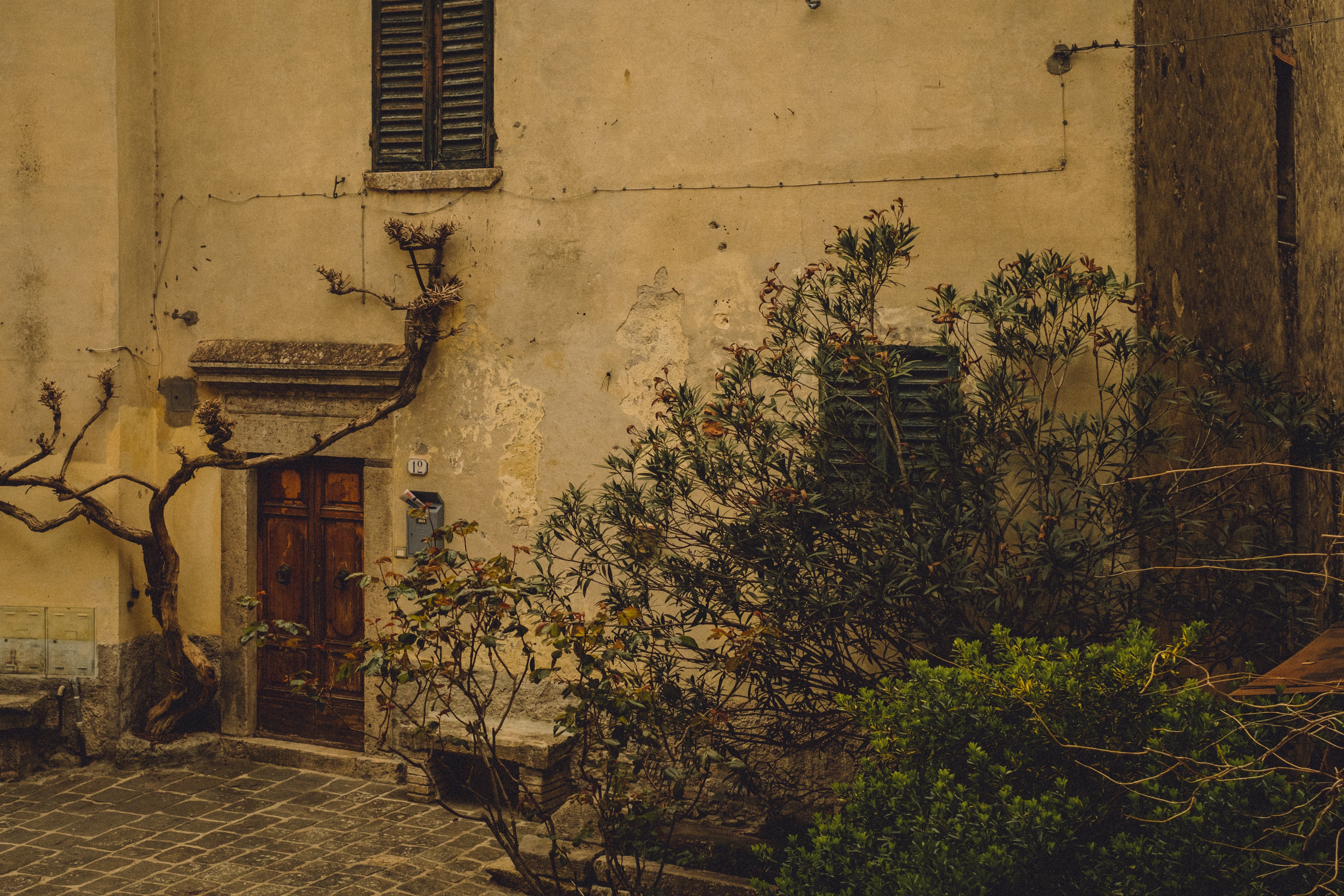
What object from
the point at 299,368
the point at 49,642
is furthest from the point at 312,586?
the point at 49,642

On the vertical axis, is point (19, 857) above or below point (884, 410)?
below

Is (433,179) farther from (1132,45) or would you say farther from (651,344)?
(1132,45)

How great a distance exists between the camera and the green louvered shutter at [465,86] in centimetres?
796

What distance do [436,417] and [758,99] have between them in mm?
2929

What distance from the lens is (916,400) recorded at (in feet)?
22.2

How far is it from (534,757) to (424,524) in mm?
1769

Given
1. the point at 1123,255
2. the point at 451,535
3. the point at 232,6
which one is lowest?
the point at 451,535

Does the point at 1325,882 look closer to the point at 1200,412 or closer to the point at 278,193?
the point at 1200,412

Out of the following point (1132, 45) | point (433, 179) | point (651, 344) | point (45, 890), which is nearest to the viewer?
point (45, 890)

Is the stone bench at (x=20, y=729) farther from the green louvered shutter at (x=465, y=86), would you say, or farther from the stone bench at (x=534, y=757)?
the green louvered shutter at (x=465, y=86)

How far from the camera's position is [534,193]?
309 inches

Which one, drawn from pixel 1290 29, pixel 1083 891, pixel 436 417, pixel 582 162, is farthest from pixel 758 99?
pixel 1290 29

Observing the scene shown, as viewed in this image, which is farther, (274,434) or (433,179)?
(274,434)

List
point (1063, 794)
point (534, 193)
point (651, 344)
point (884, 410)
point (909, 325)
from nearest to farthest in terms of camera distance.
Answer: point (1063, 794), point (884, 410), point (909, 325), point (651, 344), point (534, 193)
